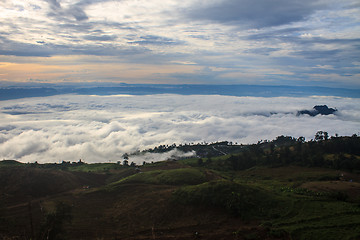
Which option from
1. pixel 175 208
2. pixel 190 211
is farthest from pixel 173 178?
pixel 190 211

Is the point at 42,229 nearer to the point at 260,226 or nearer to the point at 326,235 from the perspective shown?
the point at 260,226

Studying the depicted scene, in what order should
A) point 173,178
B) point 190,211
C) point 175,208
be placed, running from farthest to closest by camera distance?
point 173,178 < point 175,208 < point 190,211

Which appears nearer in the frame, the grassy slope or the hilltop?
the hilltop

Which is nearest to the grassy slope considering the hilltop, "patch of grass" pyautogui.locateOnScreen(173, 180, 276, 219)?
"patch of grass" pyautogui.locateOnScreen(173, 180, 276, 219)

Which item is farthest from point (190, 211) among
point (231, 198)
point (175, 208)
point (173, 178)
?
point (173, 178)

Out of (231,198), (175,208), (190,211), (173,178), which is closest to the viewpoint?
(190,211)

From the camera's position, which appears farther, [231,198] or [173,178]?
[173,178]

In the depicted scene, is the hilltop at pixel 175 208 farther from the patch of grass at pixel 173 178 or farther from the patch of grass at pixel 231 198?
the patch of grass at pixel 173 178

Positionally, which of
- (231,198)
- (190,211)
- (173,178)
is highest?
(231,198)

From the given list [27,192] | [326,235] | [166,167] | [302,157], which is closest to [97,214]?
[27,192]

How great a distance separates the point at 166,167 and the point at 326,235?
64893mm

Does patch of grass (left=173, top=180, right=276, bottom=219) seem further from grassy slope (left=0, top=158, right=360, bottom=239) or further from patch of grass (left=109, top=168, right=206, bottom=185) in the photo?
patch of grass (left=109, top=168, right=206, bottom=185)

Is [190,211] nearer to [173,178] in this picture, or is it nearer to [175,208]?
[175,208]

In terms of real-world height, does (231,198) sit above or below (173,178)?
above
